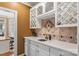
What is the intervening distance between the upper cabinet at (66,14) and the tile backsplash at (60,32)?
1.02ft

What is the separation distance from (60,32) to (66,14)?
0.75 meters

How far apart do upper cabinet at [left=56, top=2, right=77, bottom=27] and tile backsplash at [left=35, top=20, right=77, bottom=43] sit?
1.02ft

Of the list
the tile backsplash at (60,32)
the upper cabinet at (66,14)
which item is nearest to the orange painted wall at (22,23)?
the tile backsplash at (60,32)

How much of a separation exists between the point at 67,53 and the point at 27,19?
284 centimetres

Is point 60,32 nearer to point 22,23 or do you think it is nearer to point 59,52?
point 59,52

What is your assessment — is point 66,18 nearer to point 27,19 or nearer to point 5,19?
point 27,19

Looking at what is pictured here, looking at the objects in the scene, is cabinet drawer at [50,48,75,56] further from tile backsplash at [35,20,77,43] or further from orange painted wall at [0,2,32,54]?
orange painted wall at [0,2,32,54]

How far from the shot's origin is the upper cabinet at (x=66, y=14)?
1539 millimetres

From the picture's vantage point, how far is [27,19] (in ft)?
12.9

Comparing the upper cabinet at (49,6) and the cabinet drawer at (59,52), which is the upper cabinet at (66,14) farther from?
the cabinet drawer at (59,52)

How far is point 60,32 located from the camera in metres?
2.38

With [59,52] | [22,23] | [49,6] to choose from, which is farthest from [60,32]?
[22,23]

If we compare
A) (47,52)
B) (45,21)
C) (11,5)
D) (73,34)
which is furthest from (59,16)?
(11,5)

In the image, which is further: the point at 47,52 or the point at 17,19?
the point at 17,19
